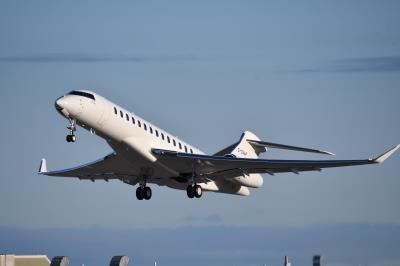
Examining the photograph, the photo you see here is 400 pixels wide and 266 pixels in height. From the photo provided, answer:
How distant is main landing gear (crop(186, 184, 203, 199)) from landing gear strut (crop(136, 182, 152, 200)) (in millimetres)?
2459

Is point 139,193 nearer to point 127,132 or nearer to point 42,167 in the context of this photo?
point 127,132

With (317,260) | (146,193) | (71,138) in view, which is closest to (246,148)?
(146,193)

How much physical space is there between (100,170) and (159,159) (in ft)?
19.0

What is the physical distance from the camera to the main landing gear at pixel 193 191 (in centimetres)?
6050

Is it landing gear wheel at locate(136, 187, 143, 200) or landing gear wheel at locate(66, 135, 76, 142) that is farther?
landing gear wheel at locate(136, 187, 143, 200)

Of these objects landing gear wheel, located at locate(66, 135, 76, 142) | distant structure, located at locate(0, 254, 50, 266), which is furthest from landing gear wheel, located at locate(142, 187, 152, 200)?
landing gear wheel, located at locate(66, 135, 76, 142)

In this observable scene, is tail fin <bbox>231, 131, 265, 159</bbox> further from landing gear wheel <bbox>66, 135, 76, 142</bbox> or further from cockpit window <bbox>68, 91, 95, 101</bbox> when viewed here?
landing gear wheel <bbox>66, 135, 76, 142</bbox>

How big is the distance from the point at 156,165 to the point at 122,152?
2282 millimetres

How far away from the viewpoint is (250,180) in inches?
2520

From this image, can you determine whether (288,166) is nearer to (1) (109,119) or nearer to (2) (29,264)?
(1) (109,119)

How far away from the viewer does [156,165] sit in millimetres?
58875

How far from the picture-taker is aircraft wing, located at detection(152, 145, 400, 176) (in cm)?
5844

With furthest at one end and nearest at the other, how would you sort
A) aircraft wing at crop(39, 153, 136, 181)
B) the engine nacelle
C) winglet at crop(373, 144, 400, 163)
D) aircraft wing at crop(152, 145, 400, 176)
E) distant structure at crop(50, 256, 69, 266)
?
the engine nacelle → aircraft wing at crop(39, 153, 136, 181) → aircraft wing at crop(152, 145, 400, 176) → winglet at crop(373, 144, 400, 163) → distant structure at crop(50, 256, 69, 266)

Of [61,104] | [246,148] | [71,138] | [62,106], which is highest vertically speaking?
[246,148]
